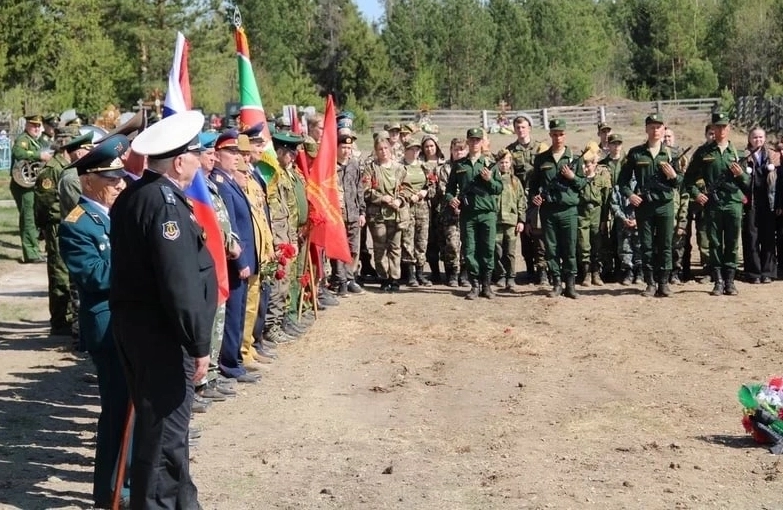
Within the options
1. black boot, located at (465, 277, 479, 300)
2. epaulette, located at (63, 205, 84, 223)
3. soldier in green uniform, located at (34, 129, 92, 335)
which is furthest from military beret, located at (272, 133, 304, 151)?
epaulette, located at (63, 205, 84, 223)

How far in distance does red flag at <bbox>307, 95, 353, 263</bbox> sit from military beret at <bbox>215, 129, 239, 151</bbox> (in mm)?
3591

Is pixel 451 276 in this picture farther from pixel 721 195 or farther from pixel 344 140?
pixel 721 195

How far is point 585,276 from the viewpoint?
582 inches

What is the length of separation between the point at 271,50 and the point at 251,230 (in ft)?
220

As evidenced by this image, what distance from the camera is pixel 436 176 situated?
49.4 feet

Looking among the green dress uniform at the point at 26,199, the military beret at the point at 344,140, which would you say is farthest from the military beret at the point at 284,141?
the green dress uniform at the point at 26,199

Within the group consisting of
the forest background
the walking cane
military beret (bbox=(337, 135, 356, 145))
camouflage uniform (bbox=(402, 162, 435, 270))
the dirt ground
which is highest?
the forest background

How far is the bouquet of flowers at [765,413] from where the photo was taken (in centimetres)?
735

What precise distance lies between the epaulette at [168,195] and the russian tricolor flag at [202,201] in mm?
2115

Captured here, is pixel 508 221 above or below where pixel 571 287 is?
above

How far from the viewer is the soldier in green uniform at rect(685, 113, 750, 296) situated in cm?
1365

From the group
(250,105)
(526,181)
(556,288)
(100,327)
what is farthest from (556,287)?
(100,327)

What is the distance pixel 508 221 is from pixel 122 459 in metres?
8.95

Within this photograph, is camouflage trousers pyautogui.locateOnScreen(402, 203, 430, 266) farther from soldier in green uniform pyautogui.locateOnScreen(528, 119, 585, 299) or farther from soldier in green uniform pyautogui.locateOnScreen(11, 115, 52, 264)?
soldier in green uniform pyautogui.locateOnScreen(11, 115, 52, 264)
